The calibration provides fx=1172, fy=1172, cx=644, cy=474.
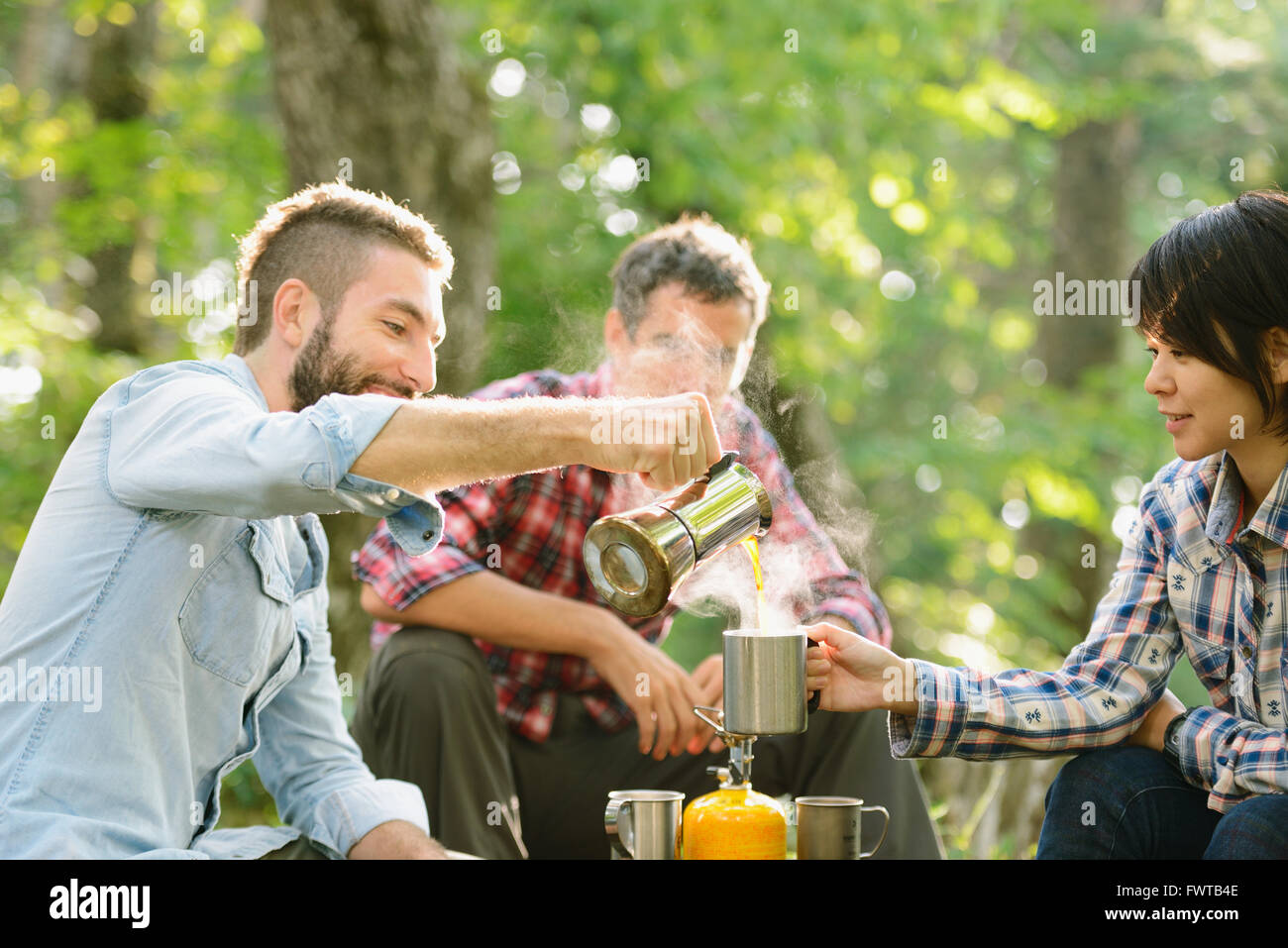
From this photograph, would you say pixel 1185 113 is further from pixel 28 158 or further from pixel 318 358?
pixel 318 358

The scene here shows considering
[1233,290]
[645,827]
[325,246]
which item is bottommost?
[645,827]

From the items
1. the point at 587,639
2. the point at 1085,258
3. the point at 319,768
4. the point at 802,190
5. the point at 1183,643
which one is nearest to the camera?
the point at 1183,643

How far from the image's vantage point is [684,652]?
995 cm

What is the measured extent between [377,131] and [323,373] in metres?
3.66

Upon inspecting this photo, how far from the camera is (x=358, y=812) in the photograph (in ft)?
8.55

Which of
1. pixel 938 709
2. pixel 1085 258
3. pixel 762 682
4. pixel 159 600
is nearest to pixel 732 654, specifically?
pixel 762 682

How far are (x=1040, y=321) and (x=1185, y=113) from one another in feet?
7.29

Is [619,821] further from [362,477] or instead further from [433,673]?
[433,673]

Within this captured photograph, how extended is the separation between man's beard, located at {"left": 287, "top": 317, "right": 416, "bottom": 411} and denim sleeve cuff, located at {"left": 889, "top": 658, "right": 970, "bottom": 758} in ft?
4.30

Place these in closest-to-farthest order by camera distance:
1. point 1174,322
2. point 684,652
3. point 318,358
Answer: point 1174,322 → point 318,358 → point 684,652

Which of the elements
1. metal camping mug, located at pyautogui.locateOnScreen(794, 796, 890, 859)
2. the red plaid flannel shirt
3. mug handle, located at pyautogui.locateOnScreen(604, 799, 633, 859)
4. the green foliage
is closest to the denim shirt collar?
the red plaid flannel shirt

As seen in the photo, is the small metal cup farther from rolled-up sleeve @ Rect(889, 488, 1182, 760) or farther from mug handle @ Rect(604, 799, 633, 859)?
rolled-up sleeve @ Rect(889, 488, 1182, 760)

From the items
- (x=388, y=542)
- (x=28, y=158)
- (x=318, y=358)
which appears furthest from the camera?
(x=28, y=158)
